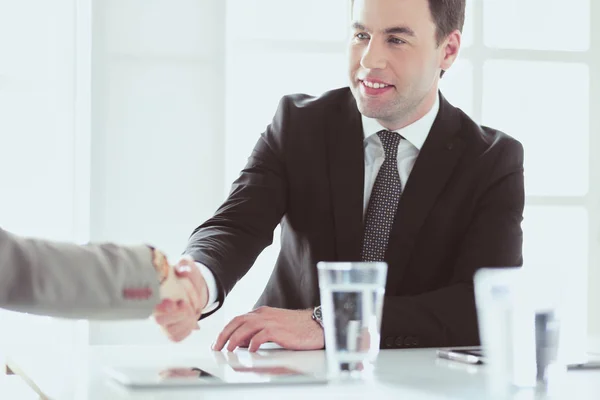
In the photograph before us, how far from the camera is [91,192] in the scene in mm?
3363

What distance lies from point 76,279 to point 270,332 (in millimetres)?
575

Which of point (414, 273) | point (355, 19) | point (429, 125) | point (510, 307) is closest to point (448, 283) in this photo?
point (414, 273)

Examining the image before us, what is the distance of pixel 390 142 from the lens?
2332mm

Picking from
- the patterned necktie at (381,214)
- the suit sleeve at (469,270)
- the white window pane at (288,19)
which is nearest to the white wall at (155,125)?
the white window pane at (288,19)

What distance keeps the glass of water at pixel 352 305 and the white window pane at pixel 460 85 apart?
107 inches

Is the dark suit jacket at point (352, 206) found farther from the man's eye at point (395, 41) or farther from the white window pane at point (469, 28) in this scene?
the white window pane at point (469, 28)

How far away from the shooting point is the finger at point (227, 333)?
1.71m

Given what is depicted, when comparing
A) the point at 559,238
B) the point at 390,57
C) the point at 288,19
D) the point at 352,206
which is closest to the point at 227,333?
the point at 352,206

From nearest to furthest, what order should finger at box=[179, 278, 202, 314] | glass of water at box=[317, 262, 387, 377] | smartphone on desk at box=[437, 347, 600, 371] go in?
1. glass of water at box=[317, 262, 387, 377]
2. smartphone on desk at box=[437, 347, 600, 371]
3. finger at box=[179, 278, 202, 314]

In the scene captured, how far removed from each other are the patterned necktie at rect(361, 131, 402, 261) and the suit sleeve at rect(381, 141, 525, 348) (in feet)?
0.60

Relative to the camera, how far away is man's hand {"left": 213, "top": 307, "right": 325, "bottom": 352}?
1.71m

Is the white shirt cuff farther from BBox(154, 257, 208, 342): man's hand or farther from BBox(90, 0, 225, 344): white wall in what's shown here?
BBox(90, 0, 225, 344): white wall

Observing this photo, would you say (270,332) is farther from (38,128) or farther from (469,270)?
(38,128)

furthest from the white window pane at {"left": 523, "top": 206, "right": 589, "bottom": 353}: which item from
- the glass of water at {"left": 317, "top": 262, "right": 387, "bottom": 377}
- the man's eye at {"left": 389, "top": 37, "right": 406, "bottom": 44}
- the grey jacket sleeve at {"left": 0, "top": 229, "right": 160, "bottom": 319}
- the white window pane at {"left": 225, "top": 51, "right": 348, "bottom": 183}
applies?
the grey jacket sleeve at {"left": 0, "top": 229, "right": 160, "bottom": 319}
